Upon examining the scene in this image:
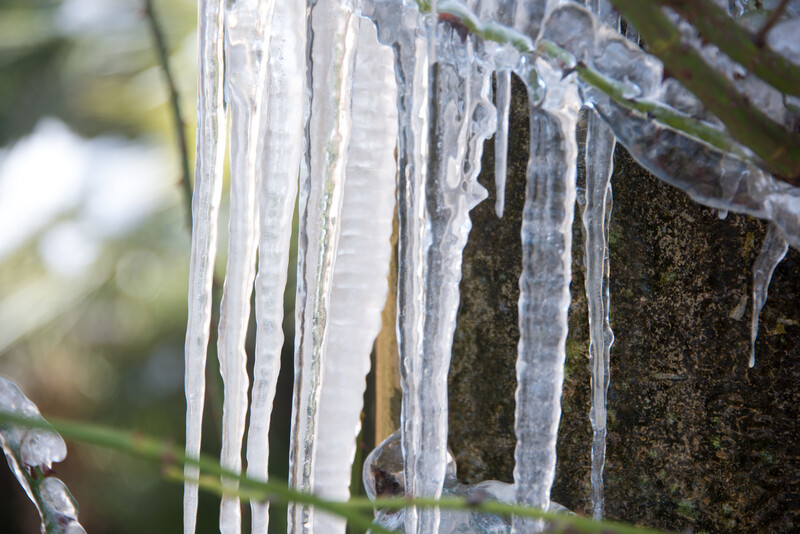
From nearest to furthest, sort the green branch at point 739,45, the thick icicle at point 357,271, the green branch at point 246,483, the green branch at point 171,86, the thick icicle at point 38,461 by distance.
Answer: the green branch at point 246,483 < the green branch at point 739,45 < the thick icicle at point 38,461 < the thick icicle at point 357,271 < the green branch at point 171,86

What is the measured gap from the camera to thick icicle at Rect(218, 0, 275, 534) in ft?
1.50

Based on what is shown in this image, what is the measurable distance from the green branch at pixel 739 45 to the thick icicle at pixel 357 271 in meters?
0.26

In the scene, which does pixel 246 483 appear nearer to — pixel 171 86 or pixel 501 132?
pixel 501 132

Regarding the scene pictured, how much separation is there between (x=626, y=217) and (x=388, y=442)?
31cm

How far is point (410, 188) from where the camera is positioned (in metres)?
0.45

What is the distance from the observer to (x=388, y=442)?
611 millimetres

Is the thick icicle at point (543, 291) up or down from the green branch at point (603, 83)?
down

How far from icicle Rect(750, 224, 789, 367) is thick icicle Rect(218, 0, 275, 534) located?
0.35 m

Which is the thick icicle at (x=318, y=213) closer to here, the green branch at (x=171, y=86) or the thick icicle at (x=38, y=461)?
the thick icicle at (x=38, y=461)

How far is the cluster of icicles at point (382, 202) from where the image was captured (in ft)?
1.34

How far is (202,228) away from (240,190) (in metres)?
0.05

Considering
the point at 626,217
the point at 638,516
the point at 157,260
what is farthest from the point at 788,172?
the point at 157,260

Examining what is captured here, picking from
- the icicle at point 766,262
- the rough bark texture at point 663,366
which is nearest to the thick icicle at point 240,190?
the rough bark texture at point 663,366

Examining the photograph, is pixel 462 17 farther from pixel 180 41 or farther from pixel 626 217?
pixel 180 41
